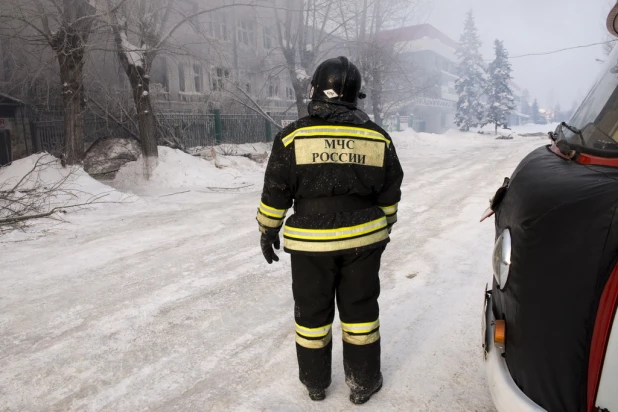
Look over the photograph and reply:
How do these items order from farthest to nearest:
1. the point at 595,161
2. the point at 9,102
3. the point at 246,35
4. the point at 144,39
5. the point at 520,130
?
the point at 520,130
the point at 246,35
the point at 9,102
the point at 144,39
the point at 595,161

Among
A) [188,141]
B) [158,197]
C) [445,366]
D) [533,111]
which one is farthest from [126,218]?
[533,111]

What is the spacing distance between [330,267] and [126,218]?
18.2 feet

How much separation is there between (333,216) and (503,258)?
0.83m

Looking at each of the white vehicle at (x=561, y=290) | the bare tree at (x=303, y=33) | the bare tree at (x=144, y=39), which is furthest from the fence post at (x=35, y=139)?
the white vehicle at (x=561, y=290)

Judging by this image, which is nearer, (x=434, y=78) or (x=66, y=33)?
(x=66, y=33)

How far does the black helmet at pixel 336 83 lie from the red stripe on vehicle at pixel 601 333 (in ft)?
4.68

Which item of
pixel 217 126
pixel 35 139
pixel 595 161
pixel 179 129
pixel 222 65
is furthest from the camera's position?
pixel 217 126

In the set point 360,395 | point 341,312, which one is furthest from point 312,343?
point 360,395

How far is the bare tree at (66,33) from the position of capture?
8.42 meters

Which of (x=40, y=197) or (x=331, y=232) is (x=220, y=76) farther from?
(x=331, y=232)

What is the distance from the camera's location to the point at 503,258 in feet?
5.63

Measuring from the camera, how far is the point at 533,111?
3324 inches

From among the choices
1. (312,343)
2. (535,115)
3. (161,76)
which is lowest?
(312,343)

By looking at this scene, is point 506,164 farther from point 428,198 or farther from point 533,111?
point 533,111
